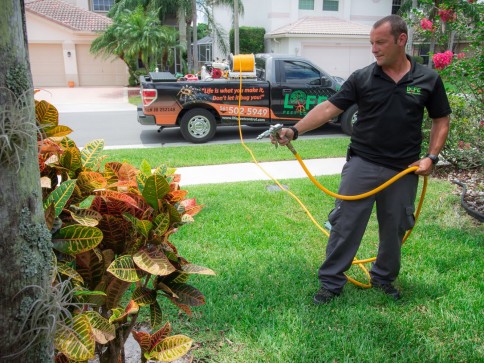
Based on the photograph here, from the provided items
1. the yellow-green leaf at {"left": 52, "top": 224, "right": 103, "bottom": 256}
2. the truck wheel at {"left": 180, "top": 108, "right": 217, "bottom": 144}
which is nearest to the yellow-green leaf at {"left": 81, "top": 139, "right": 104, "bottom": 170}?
the yellow-green leaf at {"left": 52, "top": 224, "right": 103, "bottom": 256}

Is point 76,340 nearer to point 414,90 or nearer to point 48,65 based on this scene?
point 414,90

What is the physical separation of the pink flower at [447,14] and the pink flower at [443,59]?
1.31 ft

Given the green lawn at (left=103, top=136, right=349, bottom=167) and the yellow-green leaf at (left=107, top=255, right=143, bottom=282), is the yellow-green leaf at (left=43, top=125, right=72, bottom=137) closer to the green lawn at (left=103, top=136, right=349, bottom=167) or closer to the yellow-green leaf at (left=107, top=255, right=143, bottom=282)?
the yellow-green leaf at (left=107, top=255, right=143, bottom=282)

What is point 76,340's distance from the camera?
1605mm

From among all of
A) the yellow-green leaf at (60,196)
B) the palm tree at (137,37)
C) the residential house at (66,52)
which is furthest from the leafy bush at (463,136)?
the residential house at (66,52)

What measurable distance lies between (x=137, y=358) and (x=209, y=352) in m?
0.44

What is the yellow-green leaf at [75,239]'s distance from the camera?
71.6 inches

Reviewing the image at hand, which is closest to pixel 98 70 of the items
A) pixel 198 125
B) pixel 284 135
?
pixel 198 125

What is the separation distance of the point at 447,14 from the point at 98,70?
A: 25643mm

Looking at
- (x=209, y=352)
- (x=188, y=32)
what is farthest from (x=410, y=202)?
(x=188, y=32)

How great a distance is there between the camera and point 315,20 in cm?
2725

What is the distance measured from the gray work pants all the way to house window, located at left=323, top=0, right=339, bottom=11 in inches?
1100

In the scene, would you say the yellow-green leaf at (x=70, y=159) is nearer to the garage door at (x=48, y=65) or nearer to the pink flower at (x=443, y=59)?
the pink flower at (x=443, y=59)

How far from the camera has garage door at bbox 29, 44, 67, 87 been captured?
2642 cm
